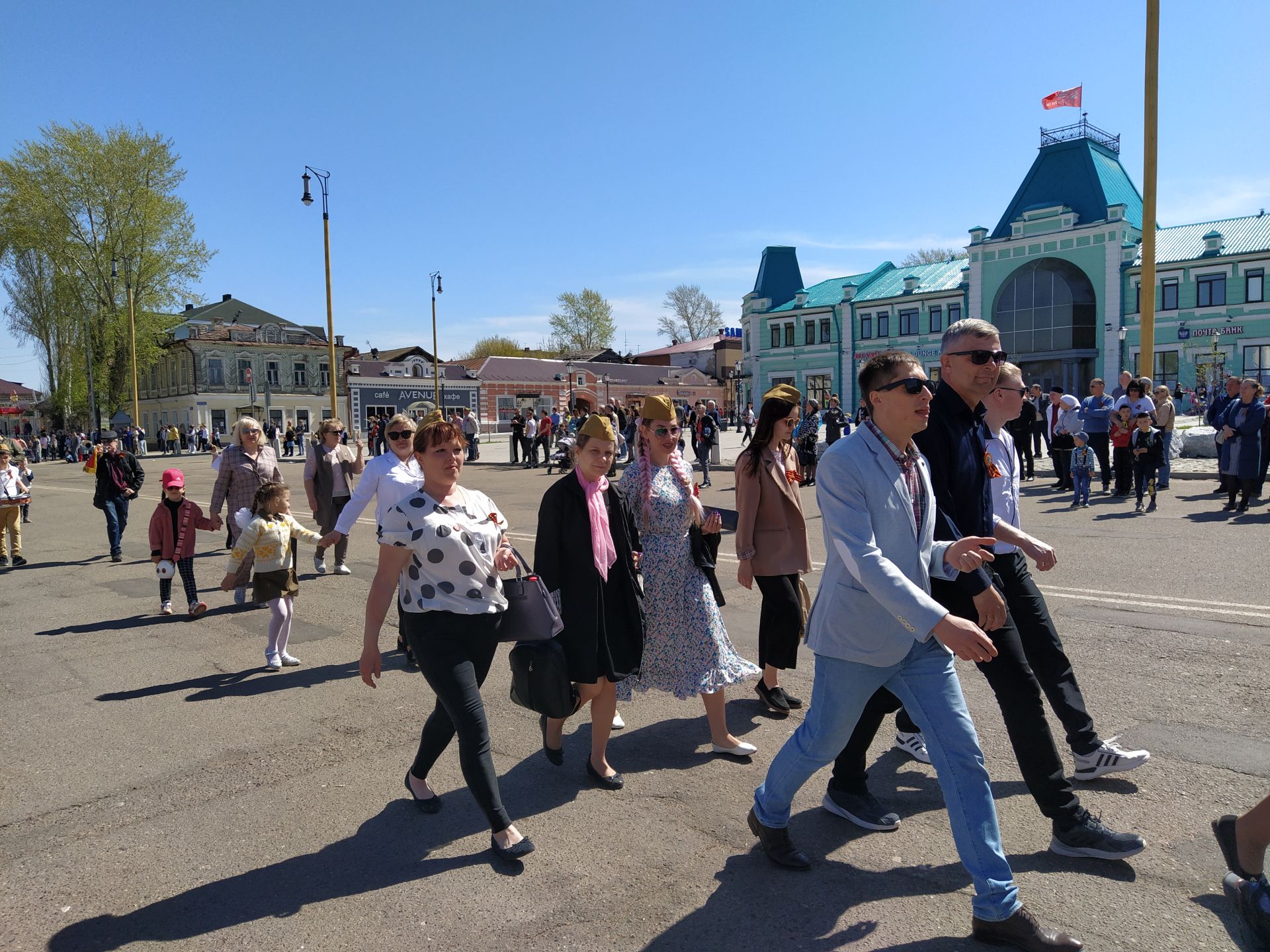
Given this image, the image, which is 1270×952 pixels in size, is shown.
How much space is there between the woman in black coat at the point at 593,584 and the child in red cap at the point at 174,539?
18.0ft

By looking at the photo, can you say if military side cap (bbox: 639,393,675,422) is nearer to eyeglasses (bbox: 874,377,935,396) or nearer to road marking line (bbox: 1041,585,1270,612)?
eyeglasses (bbox: 874,377,935,396)

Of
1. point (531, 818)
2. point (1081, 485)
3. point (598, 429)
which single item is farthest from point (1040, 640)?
point (1081, 485)

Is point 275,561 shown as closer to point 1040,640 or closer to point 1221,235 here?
point 1040,640

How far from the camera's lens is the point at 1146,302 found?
618 inches

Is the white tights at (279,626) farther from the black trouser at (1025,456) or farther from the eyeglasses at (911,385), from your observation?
the black trouser at (1025,456)

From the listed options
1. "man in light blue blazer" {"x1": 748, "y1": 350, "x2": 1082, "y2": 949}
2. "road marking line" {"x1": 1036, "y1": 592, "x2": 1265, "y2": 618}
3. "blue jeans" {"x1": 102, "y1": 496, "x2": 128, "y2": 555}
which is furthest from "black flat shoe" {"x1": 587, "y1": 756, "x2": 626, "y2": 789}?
"blue jeans" {"x1": 102, "y1": 496, "x2": 128, "y2": 555}

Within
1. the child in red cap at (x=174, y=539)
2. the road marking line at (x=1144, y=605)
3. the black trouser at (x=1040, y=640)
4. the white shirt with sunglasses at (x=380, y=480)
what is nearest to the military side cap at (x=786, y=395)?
the black trouser at (x=1040, y=640)

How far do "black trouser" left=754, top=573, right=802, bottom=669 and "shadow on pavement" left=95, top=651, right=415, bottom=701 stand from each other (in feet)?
8.89

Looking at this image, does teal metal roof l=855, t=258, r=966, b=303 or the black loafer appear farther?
teal metal roof l=855, t=258, r=966, b=303

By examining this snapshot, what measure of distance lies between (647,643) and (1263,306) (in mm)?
49935

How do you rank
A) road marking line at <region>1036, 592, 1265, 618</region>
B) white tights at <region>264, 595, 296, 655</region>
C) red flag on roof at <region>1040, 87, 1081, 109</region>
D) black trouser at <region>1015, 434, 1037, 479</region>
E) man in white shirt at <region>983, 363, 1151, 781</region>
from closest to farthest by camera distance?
man in white shirt at <region>983, 363, 1151, 781</region>, white tights at <region>264, 595, 296, 655</region>, road marking line at <region>1036, 592, 1265, 618</region>, black trouser at <region>1015, 434, 1037, 479</region>, red flag on roof at <region>1040, 87, 1081, 109</region>

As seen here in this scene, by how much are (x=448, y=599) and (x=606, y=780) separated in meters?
1.25

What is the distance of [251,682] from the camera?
6.09 m

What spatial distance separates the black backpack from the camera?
3.87 metres
